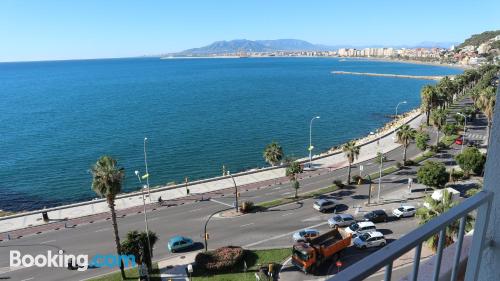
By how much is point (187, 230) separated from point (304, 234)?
10.0 metres

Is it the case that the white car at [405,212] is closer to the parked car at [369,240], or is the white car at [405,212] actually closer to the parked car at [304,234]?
the parked car at [369,240]

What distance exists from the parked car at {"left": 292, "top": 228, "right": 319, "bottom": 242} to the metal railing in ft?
83.5

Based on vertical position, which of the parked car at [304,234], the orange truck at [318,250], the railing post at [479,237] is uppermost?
the railing post at [479,237]

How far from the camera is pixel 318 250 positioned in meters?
23.7

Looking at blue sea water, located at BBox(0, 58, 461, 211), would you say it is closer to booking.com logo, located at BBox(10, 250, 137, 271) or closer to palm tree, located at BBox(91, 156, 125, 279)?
booking.com logo, located at BBox(10, 250, 137, 271)

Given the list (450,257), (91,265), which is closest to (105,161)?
(91,265)

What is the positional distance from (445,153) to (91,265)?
46.9 metres

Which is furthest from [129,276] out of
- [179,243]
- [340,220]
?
[340,220]

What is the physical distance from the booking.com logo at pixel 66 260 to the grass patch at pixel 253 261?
20.9ft

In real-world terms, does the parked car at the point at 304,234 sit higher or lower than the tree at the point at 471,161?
lower

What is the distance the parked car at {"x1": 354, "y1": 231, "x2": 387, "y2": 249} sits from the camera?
2653cm

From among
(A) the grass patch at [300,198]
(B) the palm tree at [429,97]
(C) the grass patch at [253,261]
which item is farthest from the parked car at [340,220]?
(B) the palm tree at [429,97]

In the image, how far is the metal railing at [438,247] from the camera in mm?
1902

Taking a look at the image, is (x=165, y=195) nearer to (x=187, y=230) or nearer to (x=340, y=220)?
(x=187, y=230)
